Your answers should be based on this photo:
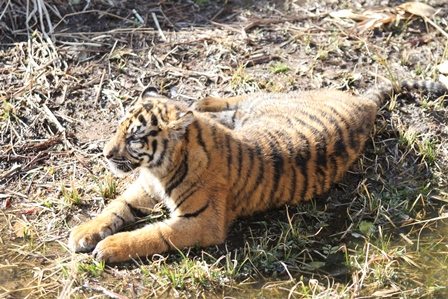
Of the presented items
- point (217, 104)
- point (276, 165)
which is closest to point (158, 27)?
point (217, 104)

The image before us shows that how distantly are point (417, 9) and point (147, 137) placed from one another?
11.3ft

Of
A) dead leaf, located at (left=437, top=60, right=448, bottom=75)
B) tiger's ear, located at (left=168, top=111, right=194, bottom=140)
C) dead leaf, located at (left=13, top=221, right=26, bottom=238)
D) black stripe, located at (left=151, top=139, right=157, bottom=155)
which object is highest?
tiger's ear, located at (left=168, top=111, right=194, bottom=140)

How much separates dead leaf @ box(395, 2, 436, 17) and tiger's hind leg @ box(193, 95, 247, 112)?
2.02m

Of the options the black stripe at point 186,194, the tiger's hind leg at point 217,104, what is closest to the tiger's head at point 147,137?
the black stripe at point 186,194

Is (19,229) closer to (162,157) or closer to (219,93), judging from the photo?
(162,157)

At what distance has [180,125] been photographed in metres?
4.82

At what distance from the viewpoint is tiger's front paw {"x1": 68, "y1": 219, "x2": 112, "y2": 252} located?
15.9ft

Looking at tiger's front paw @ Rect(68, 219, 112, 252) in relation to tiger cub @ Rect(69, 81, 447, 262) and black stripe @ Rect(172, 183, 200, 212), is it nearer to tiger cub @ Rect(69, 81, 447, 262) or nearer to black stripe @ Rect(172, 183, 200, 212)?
tiger cub @ Rect(69, 81, 447, 262)

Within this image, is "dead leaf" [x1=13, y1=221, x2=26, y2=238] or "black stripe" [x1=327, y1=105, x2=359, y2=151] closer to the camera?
"dead leaf" [x1=13, y1=221, x2=26, y2=238]

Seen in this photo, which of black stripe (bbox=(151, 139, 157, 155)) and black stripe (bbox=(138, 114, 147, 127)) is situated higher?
black stripe (bbox=(138, 114, 147, 127))

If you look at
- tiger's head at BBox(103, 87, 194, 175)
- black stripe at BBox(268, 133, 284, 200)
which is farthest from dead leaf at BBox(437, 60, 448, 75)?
tiger's head at BBox(103, 87, 194, 175)

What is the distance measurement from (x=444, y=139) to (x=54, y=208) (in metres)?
3.10

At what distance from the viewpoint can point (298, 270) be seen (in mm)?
4781

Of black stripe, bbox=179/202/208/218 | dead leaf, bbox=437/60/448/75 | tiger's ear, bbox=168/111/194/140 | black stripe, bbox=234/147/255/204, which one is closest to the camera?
tiger's ear, bbox=168/111/194/140
